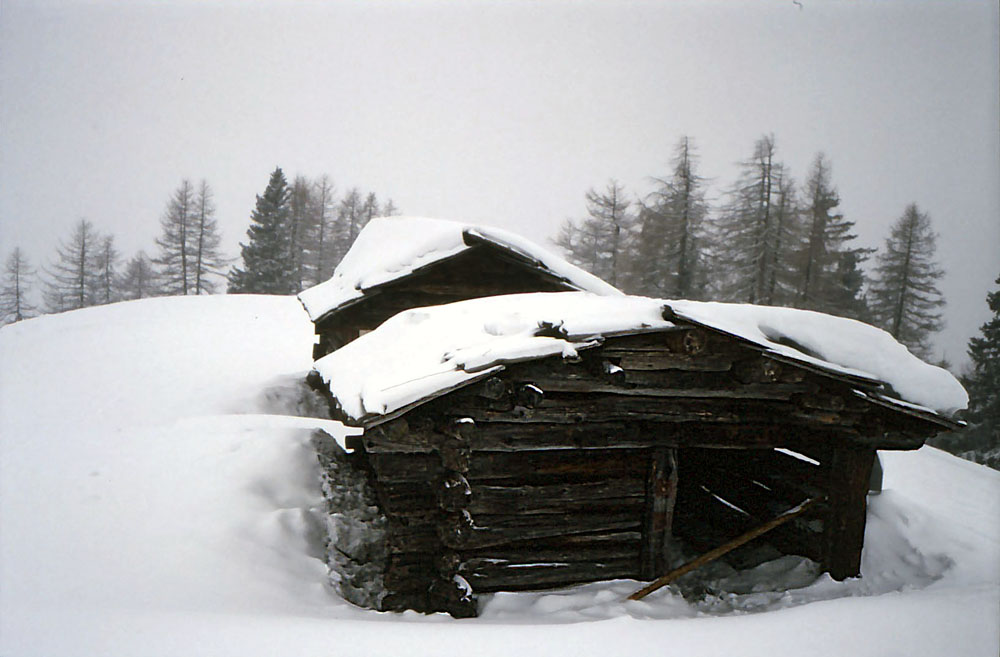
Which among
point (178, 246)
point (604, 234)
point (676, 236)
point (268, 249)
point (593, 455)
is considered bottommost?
point (593, 455)

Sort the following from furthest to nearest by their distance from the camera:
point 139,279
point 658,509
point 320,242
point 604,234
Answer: point 320,242
point 139,279
point 604,234
point 658,509

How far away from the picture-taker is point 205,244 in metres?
27.7

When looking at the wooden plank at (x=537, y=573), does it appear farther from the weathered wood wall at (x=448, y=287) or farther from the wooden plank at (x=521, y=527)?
the weathered wood wall at (x=448, y=287)

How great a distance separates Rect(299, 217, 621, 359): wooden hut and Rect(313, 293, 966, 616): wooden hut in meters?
3.55

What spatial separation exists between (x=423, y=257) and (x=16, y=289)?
22.0ft

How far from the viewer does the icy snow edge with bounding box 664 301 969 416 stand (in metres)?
5.55

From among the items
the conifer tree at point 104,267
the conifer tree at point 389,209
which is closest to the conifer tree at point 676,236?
the conifer tree at point 104,267

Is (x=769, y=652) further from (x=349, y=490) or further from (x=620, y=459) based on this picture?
(x=349, y=490)

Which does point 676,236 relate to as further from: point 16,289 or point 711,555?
point 16,289

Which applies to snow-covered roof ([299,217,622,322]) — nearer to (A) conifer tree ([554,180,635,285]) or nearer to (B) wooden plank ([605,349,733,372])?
(B) wooden plank ([605,349,733,372])

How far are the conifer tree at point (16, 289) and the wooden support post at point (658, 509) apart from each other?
792 centimetres

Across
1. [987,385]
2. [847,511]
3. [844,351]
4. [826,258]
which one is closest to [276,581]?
[847,511]

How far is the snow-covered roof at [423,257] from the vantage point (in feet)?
33.4

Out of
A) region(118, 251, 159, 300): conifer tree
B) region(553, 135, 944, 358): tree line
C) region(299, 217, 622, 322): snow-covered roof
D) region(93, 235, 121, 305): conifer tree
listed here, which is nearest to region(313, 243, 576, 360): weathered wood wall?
region(299, 217, 622, 322): snow-covered roof
